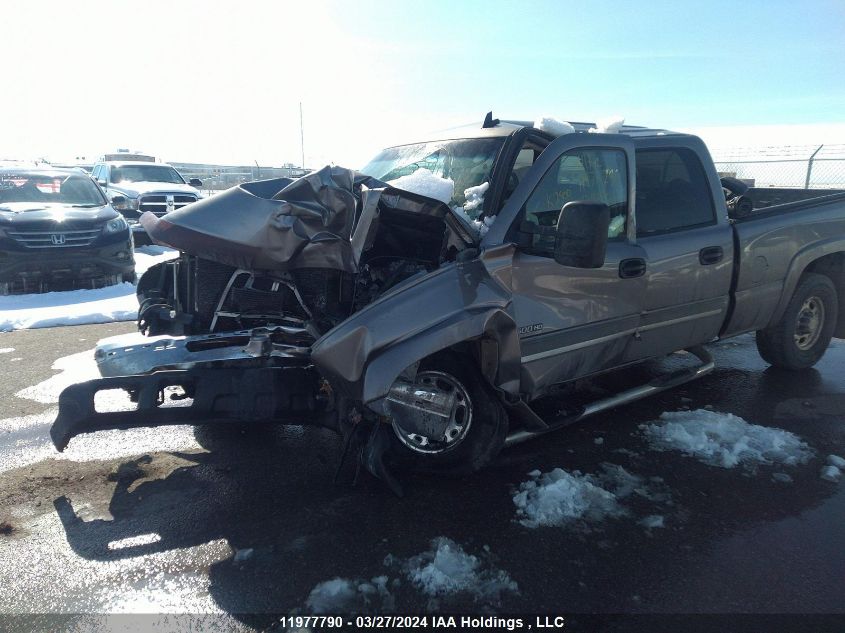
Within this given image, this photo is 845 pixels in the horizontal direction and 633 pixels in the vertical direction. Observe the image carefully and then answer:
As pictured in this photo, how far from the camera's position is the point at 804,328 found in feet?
17.9

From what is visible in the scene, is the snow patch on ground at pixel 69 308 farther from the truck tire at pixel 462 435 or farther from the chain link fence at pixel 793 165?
the chain link fence at pixel 793 165

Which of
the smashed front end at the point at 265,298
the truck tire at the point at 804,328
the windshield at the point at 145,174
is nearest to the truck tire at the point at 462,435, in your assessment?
the smashed front end at the point at 265,298

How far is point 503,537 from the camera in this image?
116 inches

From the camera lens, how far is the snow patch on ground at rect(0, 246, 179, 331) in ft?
23.9

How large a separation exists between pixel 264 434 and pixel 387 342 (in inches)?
70.4

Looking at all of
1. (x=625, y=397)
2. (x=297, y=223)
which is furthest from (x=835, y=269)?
(x=297, y=223)

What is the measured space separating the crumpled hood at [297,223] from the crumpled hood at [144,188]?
11980 mm

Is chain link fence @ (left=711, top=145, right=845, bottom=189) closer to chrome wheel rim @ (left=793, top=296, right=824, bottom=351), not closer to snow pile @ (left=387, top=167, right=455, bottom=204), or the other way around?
chrome wheel rim @ (left=793, top=296, right=824, bottom=351)

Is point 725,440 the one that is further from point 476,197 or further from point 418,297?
point 418,297

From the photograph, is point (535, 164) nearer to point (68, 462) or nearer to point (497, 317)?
point (497, 317)

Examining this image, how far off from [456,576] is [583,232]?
179 cm

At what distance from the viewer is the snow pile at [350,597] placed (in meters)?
2.48

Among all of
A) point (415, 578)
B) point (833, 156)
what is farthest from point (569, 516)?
point (833, 156)

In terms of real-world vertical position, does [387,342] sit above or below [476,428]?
above
